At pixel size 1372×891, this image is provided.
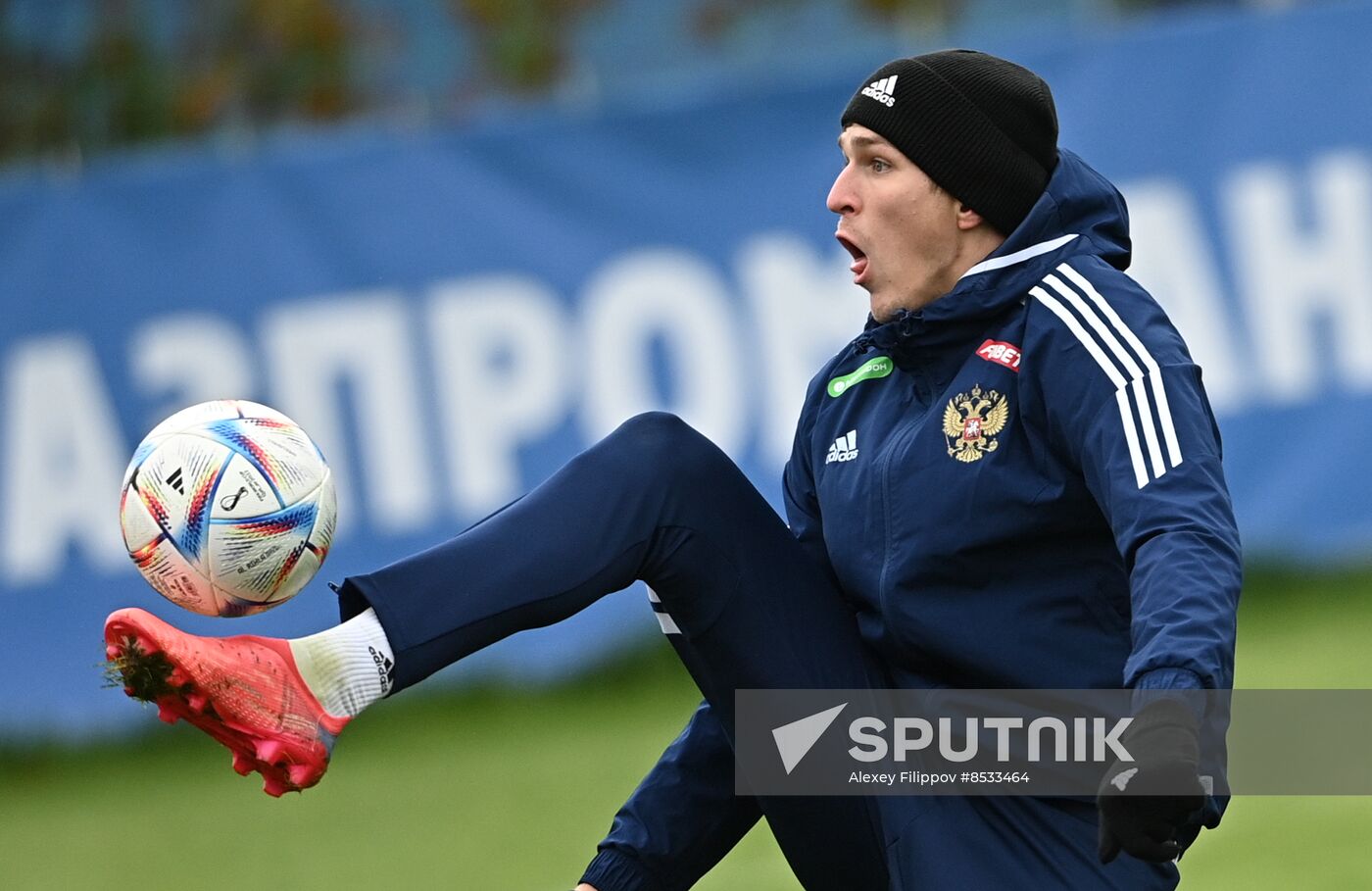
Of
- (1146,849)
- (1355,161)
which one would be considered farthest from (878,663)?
(1355,161)

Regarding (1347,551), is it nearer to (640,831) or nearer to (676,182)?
(676,182)

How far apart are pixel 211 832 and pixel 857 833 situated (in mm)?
3645

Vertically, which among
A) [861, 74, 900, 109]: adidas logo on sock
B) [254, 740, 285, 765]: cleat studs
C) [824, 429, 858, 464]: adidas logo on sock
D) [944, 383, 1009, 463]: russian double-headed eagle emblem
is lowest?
[254, 740, 285, 765]: cleat studs

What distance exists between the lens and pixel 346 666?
2.85 meters

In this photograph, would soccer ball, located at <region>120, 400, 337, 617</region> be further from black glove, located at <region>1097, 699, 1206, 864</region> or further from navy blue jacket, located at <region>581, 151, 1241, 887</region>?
black glove, located at <region>1097, 699, 1206, 864</region>

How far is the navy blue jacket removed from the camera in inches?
109

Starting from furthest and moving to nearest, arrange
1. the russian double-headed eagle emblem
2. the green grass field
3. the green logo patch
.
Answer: the green grass field → the green logo patch → the russian double-headed eagle emblem

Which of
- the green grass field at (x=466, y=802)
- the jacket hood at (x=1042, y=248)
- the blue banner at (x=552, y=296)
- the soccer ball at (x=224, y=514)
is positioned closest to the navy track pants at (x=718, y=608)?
the soccer ball at (x=224, y=514)

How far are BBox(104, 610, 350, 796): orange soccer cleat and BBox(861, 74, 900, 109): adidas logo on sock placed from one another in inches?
51.8

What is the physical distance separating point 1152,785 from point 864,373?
1.20m

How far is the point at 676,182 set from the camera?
25.1 ft

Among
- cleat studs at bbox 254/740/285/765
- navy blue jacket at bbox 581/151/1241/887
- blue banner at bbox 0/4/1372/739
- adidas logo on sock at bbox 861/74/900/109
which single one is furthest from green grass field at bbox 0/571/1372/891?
cleat studs at bbox 254/740/285/765

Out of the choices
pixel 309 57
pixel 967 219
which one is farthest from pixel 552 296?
pixel 967 219

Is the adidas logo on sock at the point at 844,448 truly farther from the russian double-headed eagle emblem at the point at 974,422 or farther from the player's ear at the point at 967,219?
the player's ear at the point at 967,219
